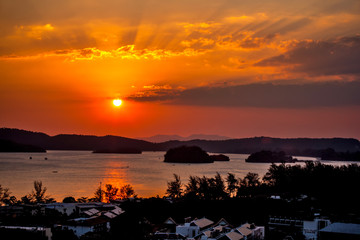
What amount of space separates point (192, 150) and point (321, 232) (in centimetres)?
8304

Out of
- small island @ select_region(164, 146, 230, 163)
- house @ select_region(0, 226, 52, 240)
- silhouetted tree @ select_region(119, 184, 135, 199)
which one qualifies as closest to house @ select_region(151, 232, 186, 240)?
house @ select_region(0, 226, 52, 240)

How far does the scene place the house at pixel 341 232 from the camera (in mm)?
12141

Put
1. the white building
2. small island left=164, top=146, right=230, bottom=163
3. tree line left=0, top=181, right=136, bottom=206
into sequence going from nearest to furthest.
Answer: the white building < tree line left=0, top=181, right=136, bottom=206 < small island left=164, top=146, right=230, bottom=163

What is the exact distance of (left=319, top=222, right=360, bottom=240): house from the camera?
39.8ft

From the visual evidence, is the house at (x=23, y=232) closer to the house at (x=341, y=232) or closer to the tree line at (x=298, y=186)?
the house at (x=341, y=232)

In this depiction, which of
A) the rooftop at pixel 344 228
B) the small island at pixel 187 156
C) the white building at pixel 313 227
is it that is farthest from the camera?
the small island at pixel 187 156

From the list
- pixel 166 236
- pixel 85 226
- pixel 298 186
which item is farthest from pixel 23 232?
pixel 298 186

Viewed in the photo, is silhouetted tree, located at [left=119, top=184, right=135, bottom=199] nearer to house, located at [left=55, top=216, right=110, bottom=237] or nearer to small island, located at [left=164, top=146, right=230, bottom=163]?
house, located at [left=55, top=216, right=110, bottom=237]

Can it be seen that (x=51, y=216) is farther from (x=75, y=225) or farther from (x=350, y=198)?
(x=350, y=198)

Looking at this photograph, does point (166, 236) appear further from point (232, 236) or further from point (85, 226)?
point (85, 226)

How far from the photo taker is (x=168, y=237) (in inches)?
498

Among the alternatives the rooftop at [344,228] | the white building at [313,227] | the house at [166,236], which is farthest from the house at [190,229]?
the rooftop at [344,228]

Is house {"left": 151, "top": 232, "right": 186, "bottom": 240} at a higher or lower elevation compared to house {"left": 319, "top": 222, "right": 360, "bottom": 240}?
lower

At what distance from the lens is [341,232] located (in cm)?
1239
